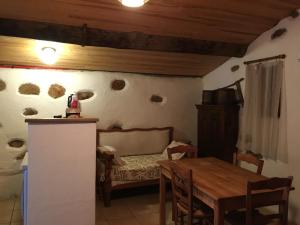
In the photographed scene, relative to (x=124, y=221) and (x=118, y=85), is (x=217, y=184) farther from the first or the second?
(x=118, y=85)

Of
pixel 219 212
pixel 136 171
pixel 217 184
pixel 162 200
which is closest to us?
pixel 219 212

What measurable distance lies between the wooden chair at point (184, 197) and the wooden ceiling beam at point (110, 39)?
1473 mm

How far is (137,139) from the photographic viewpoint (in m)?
4.36

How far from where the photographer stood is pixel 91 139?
2.76 meters

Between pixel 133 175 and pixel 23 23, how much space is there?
215 cm

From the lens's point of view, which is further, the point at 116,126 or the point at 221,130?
the point at 116,126

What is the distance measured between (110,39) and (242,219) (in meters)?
2.17

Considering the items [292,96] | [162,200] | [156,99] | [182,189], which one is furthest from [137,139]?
[292,96]

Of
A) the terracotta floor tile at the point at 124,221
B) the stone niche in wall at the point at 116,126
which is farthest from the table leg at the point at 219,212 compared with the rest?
the stone niche in wall at the point at 116,126

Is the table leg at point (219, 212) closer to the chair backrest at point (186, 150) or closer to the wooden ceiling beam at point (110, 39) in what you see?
the chair backrest at point (186, 150)

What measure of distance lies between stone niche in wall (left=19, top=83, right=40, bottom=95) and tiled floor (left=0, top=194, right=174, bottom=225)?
142 cm

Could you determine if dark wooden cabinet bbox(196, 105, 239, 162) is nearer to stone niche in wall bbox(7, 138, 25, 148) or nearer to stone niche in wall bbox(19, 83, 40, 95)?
stone niche in wall bbox(19, 83, 40, 95)

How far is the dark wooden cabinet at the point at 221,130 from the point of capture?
12.6ft

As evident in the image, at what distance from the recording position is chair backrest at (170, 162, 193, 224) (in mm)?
2252
